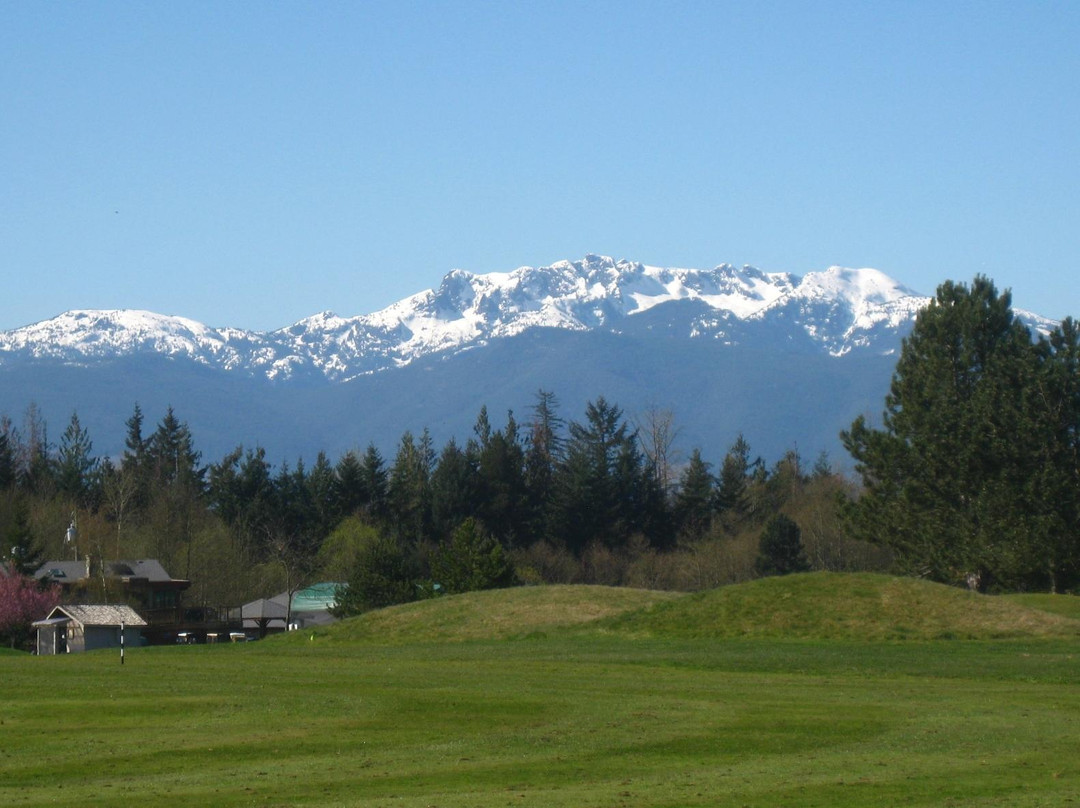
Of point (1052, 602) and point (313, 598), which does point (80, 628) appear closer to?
point (313, 598)

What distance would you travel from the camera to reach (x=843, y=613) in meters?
51.9

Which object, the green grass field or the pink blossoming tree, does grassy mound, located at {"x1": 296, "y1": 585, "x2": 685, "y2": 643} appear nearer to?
the green grass field

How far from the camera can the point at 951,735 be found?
2250cm

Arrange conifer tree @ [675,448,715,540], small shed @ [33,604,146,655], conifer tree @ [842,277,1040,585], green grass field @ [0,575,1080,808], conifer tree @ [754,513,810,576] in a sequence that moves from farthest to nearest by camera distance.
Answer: conifer tree @ [675,448,715,540], conifer tree @ [754,513,810,576], small shed @ [33,604,146,655], conifer tree @ [842,277,1040,585], green grass field @ [0,575,1080,808]

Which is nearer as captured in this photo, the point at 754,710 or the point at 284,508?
the point at 754,710

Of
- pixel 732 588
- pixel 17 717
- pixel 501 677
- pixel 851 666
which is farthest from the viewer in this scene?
pixel 732 588

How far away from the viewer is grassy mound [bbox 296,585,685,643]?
56.4 m

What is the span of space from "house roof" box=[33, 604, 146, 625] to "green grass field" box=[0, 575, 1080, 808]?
24.1 m

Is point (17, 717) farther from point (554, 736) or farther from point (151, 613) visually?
point (151, 613)

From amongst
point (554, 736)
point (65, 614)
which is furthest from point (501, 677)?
point (65, 614)

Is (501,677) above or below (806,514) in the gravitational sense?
below

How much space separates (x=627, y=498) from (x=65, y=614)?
50969mm

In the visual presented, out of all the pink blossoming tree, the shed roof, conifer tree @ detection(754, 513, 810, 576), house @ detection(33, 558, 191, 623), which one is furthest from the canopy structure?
conifer tree @ detection(754, 513, 810, 576)

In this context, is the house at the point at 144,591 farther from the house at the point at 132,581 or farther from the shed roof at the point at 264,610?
the shed roof at the point at 264,610
